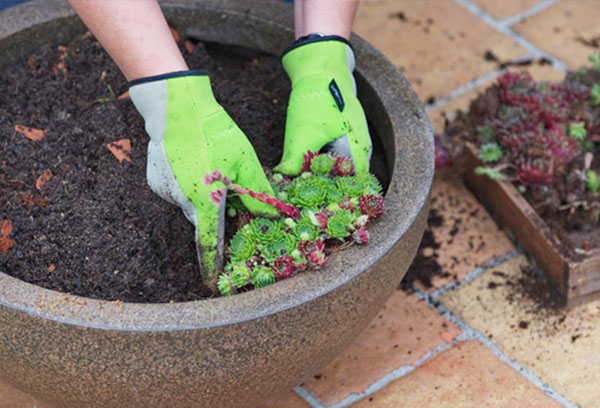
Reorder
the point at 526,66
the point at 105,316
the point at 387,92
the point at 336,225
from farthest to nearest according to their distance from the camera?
the point at 526,66 < the point at 387,92 < the point at 336,225 < the point at 105,316

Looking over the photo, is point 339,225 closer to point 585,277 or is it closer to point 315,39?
point 315,39

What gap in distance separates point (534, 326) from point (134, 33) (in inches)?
59.0

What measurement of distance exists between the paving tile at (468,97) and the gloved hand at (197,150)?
4.64 feet

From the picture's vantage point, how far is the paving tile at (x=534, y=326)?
2150 millimetres

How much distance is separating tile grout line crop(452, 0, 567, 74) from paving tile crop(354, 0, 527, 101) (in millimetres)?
27

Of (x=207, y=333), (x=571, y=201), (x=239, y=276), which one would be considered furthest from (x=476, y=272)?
(x=207, y=333)

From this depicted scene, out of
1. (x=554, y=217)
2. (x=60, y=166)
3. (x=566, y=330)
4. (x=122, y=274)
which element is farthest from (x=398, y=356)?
(x=60, y=166)

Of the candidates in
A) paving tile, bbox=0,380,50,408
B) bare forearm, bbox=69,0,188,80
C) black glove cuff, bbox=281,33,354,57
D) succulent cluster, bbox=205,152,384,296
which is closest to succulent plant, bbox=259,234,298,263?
succulent cluster, bbox=205,152,384,296

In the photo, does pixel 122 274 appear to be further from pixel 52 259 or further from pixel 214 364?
pixel 214 364

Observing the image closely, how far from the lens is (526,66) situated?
3.23 metres

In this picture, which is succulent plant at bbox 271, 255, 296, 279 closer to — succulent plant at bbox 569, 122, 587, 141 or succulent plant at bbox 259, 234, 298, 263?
succulent plant at bbox 259, 234, 298, 263

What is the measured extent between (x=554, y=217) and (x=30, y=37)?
68.9 inches

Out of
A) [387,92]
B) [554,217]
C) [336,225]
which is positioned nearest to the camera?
[336,225]

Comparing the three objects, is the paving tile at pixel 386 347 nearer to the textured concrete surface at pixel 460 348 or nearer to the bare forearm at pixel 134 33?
the textured concrete surface at pixel 460 348
